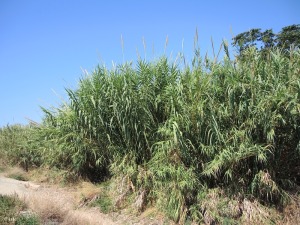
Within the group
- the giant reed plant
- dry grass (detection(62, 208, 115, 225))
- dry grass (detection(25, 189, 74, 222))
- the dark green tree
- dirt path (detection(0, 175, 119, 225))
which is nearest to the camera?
the giant reed plant

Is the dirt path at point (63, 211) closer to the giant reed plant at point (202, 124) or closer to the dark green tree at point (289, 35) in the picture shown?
the giant reed plant at point (202, 124)

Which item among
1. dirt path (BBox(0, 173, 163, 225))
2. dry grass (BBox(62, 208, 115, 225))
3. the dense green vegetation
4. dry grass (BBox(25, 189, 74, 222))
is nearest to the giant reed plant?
the dense green vegetation

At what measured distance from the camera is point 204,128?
17.6 ft

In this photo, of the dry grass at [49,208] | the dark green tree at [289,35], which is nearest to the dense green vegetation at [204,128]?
the dry grass at [49,208]

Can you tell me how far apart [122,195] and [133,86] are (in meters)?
2.09

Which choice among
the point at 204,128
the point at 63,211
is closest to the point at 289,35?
the point at 204,128

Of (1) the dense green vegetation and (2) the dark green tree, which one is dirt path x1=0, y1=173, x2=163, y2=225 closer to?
(1) the dense green vegetation

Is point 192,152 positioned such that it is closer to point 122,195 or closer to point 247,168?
point 247,168

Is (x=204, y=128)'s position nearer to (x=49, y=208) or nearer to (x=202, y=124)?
(x=202, y=124)

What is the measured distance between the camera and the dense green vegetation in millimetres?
4973

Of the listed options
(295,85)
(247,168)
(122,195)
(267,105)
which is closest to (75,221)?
(122,195)

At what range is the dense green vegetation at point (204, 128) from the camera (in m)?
4.97

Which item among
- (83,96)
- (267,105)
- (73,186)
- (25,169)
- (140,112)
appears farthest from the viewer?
(25,169)

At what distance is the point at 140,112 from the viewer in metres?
6.23
